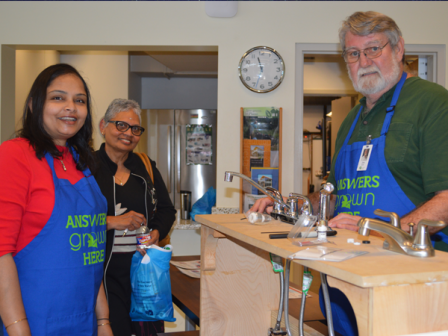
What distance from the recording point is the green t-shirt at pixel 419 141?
51.1 inches

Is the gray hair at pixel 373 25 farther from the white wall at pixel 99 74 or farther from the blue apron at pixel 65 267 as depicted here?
the white wall at pixel 99 74

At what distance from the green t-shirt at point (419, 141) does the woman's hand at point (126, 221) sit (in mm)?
1195

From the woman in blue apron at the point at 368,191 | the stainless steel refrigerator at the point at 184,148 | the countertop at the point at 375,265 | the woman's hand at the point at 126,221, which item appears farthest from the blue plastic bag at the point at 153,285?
the stainless steel refrigerator at the point at 184,148

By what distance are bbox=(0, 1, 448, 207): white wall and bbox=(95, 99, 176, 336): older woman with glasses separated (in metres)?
1.14

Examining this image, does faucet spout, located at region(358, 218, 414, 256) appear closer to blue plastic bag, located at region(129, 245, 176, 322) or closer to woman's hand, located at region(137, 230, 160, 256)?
blue plastic bag, located at region(129, 245, 176, 322)

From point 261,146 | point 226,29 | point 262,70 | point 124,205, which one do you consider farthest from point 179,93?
point 124,205

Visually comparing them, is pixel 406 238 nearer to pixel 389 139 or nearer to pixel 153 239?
pixel 389 139

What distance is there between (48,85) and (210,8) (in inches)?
86.3

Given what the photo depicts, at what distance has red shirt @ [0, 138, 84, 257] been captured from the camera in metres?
1.19

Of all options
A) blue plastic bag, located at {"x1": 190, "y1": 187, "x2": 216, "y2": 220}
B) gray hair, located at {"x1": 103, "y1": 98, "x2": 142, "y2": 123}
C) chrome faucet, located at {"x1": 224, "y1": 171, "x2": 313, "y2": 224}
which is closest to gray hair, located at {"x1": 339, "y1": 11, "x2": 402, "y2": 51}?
chrome faucet, located at {"x1": 224, "y1": 171, "x2": 313, "y2": 224}

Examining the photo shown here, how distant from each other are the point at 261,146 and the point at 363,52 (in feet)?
5.87

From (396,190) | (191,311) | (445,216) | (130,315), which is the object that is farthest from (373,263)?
(130,315)

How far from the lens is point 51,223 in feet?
4.23

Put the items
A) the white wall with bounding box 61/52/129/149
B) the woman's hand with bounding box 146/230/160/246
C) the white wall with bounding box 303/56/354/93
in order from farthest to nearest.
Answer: the white wall with bounding box 303/56/354/93
the white wall with bounding box 61/52/129/149
the woman's hand with bounding box 146/230/160/246
